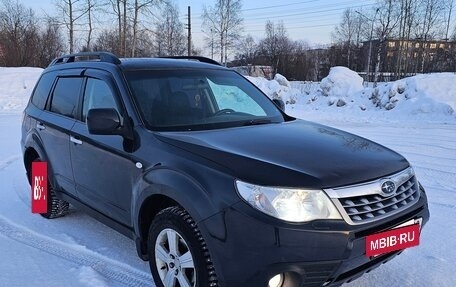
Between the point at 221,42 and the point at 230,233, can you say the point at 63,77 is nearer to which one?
the point at 230,233

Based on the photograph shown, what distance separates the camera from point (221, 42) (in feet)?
169

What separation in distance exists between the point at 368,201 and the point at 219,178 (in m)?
0.86

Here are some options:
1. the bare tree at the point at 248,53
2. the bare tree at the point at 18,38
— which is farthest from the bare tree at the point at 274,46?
the bare tree at the point at 18,38

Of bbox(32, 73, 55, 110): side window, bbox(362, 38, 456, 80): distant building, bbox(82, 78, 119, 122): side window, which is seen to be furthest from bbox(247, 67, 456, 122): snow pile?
bbox(362, 38, 456, 80): distant building

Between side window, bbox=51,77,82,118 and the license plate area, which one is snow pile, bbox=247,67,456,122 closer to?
side window, bbox=51,77,82,118

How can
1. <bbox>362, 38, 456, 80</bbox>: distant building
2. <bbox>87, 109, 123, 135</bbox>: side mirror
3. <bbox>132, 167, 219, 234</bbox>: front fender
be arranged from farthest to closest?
<bbox>362, 38, 456, 80</bbox>: distant building, <bbox>87, 109, 123, 135</bbox>: side mirror, <bbox>132, 167, 219, 234</bbox>: front fender

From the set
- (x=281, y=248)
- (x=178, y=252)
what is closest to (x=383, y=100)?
(x=178, y=252)

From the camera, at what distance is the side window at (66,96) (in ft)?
13.8

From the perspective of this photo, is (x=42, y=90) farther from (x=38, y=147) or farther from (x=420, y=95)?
(x=420, y=95)

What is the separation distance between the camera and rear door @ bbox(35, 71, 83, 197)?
420 cm

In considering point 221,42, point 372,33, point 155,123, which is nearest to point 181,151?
point 155,123

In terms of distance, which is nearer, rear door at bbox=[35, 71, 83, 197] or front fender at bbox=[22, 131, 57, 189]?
rear door at bbox=[35, 71, 83, 197]

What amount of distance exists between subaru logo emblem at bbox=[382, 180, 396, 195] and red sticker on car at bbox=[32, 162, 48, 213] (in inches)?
139

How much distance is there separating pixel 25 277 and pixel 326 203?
2450 millimetres
